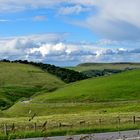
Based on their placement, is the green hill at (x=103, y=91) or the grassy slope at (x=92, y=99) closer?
the grassy slope at (x=92, y=99)

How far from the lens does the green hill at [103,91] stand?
404 ft

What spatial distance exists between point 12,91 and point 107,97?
211 ft

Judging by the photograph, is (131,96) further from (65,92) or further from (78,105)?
(65,92)

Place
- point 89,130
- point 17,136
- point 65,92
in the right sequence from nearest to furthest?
point 17,136 < point 89,130 < point 65,92

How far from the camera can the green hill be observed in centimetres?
12325

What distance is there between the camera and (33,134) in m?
27.8

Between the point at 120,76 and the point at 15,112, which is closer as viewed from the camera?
the point at 15,112

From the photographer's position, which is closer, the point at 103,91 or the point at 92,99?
the point at 92,99

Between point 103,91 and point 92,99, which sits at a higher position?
point 103,91

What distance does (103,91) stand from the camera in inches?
5226

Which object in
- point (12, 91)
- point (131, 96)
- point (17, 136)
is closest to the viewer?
point (17, 136)

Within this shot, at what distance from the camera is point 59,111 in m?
109

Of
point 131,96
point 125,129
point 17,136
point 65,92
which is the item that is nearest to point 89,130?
point 125,129

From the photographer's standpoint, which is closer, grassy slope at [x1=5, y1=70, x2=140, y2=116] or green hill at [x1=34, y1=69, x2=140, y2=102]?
grassy slope at [x1=5, y1=70, x2=140, y2=116]
